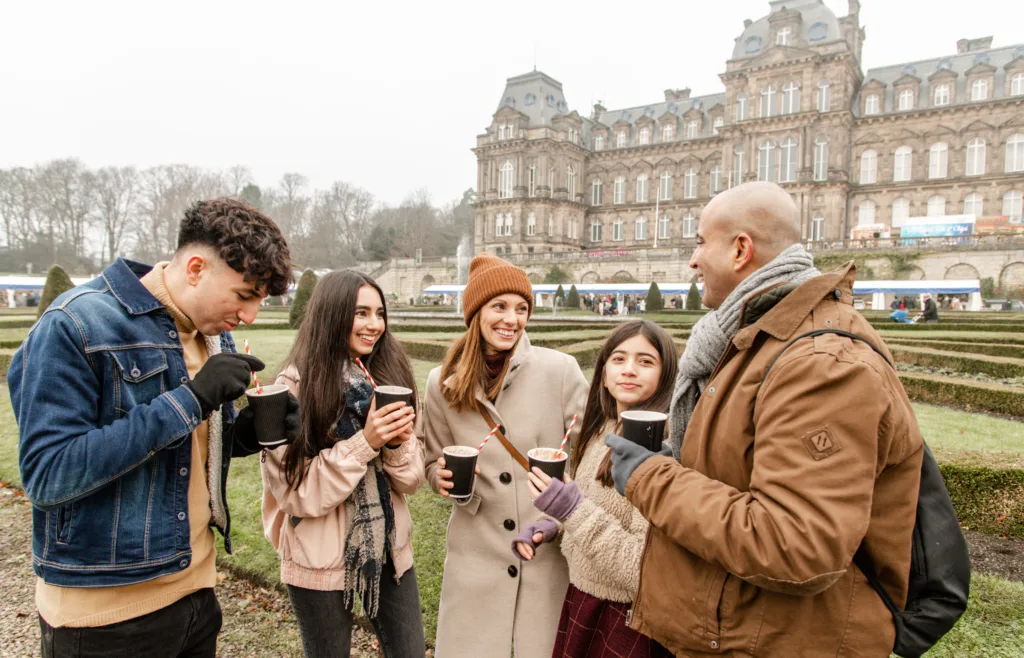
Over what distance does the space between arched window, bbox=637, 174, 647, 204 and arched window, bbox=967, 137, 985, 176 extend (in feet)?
62.3

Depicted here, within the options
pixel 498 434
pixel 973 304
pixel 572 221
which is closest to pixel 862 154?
pixel 973 304

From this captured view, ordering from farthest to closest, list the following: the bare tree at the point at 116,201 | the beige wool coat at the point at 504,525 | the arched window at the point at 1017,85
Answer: the bare tree at the point at 116,201 < the arched window at the point at 1017,85 < the beige wool coat at the point at 504,525

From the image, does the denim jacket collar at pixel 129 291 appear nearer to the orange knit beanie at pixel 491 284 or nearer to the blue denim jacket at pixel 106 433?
the blue denim jacket at pixel 106 433

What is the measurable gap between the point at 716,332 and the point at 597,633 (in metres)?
1.15

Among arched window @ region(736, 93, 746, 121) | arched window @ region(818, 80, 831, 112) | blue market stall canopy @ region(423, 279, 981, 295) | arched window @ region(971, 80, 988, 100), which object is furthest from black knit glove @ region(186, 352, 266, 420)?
arched window @ region(971, 80, 988, 100)

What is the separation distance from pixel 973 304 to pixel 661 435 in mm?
30802

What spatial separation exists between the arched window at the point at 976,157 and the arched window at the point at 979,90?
2.37 meters

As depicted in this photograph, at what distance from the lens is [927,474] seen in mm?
1389

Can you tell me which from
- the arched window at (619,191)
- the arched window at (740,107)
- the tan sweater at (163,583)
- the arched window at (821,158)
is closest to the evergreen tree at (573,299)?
the arched window at (619,191)

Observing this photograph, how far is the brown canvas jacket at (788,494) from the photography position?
1.17 m

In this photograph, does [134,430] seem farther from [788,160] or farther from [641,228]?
[641,228]

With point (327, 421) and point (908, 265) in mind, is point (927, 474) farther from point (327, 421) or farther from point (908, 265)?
point (908, 265)

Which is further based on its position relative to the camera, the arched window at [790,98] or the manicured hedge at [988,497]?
the arched window at [790,98]

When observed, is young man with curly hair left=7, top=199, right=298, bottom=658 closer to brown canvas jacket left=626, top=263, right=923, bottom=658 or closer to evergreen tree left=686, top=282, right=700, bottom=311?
brown canvas jacket left=626, top=263, right=923, bottom=658
